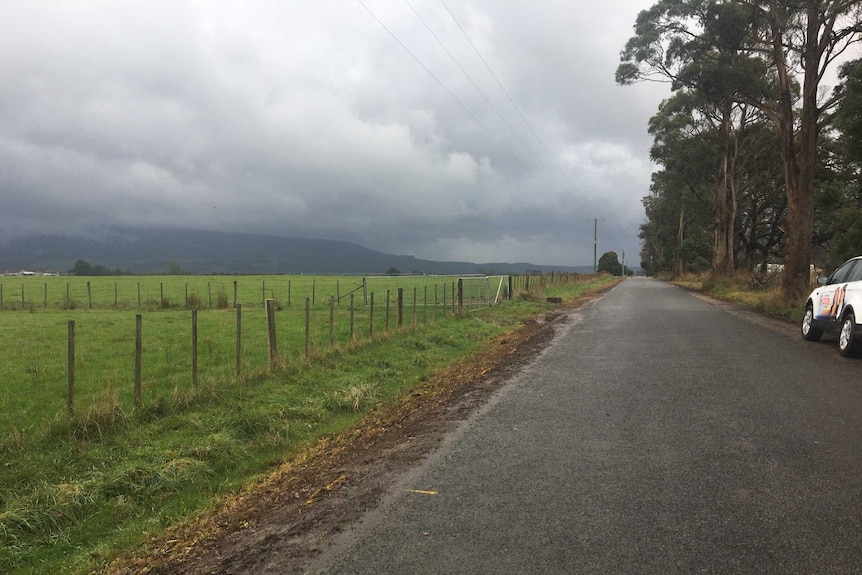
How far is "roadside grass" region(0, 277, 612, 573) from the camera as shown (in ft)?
14.0

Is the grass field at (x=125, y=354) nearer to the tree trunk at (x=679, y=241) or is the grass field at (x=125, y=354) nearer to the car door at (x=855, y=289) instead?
the car door at (x=855, y=289)

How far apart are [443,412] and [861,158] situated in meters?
19.6

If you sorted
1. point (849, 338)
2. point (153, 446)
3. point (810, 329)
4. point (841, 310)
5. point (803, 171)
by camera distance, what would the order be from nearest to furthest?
point (153, 446)
point (849, 338)
point (841, 310)
point (810, 329)
point (803, 171)

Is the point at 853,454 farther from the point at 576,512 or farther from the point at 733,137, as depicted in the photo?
the point at 733,137

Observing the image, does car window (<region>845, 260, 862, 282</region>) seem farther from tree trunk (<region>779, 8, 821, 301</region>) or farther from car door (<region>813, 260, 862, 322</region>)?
tree trunk (<region>779, 8, 821, 301</region>)

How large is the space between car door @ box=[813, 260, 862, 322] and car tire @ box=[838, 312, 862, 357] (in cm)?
38

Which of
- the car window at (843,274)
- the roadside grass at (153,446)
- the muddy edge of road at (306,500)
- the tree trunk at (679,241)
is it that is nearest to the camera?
the muddy edge of road at (306,500)

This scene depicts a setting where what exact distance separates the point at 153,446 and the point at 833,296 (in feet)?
39.3

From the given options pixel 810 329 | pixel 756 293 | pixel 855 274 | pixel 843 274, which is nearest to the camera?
pixel 855 274

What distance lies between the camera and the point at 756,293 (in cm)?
2817

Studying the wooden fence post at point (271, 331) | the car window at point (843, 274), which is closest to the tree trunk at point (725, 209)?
the car window at point (843, 274)

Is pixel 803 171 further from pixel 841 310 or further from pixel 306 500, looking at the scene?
pixel 306 500

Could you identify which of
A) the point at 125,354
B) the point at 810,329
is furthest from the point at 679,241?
the point at 125,354

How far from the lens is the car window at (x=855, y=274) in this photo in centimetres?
1048
